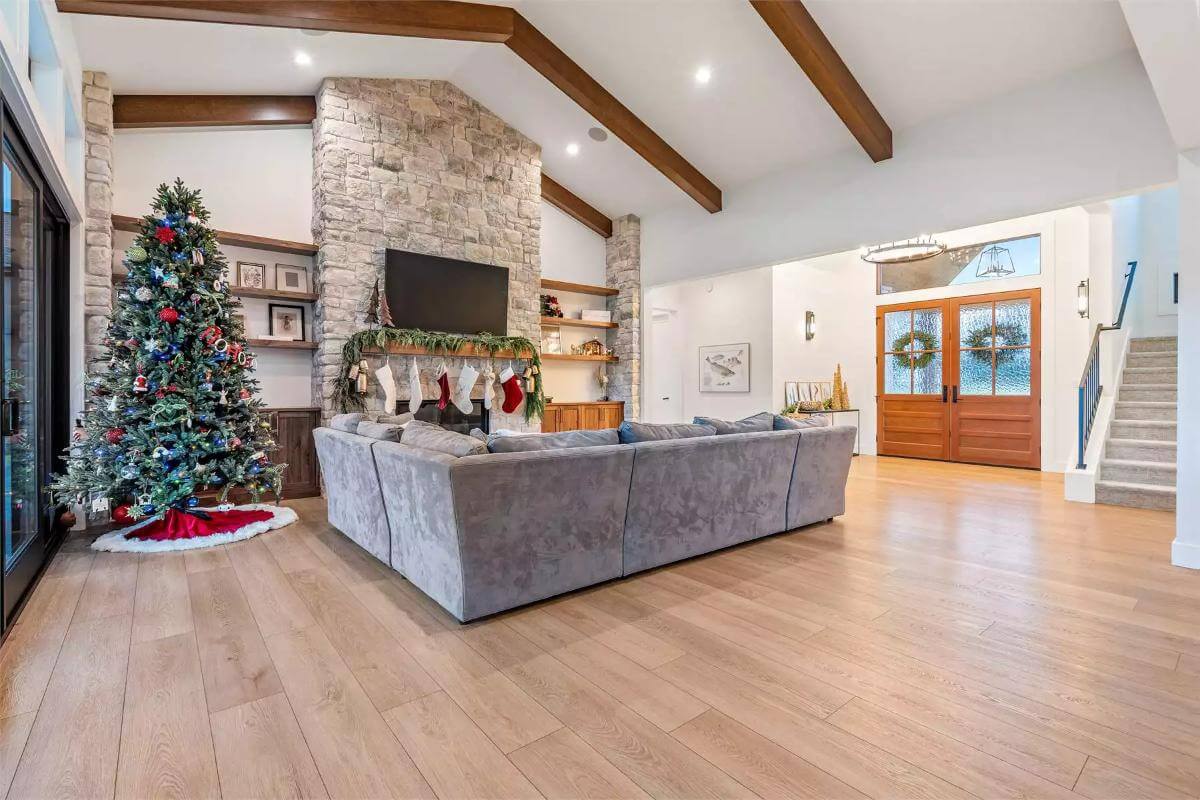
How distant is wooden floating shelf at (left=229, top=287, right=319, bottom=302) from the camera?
5.02 m

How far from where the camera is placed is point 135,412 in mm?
3711

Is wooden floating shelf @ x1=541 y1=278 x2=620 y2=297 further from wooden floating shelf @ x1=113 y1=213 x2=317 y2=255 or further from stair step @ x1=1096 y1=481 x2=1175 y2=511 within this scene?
stair step @ x1=1096 y1=481 x2=1175 y2=511

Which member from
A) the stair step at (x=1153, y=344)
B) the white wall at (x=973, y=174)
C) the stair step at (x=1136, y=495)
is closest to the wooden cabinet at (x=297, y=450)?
the white wall at (x=973, y=174)

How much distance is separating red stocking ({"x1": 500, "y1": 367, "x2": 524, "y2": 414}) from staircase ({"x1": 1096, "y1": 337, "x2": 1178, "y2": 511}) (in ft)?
17.7

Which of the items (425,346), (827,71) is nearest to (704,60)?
(827,71)

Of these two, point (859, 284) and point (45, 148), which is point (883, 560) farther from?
point (859, 284)

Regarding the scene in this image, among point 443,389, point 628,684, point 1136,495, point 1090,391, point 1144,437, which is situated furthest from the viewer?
point 443,389

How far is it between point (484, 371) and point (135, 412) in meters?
3.19

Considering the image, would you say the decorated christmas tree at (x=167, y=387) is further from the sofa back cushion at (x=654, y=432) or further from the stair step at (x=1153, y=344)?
the stair step at (x=1153, y=344)

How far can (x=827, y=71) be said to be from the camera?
4473 mm

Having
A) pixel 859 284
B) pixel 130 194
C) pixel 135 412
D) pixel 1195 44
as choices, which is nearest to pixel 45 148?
pixel 135 412

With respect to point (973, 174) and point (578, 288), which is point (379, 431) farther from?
point (973, 174)

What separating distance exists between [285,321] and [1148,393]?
27.5ft

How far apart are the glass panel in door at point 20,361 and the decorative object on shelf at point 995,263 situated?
29.4 ft
